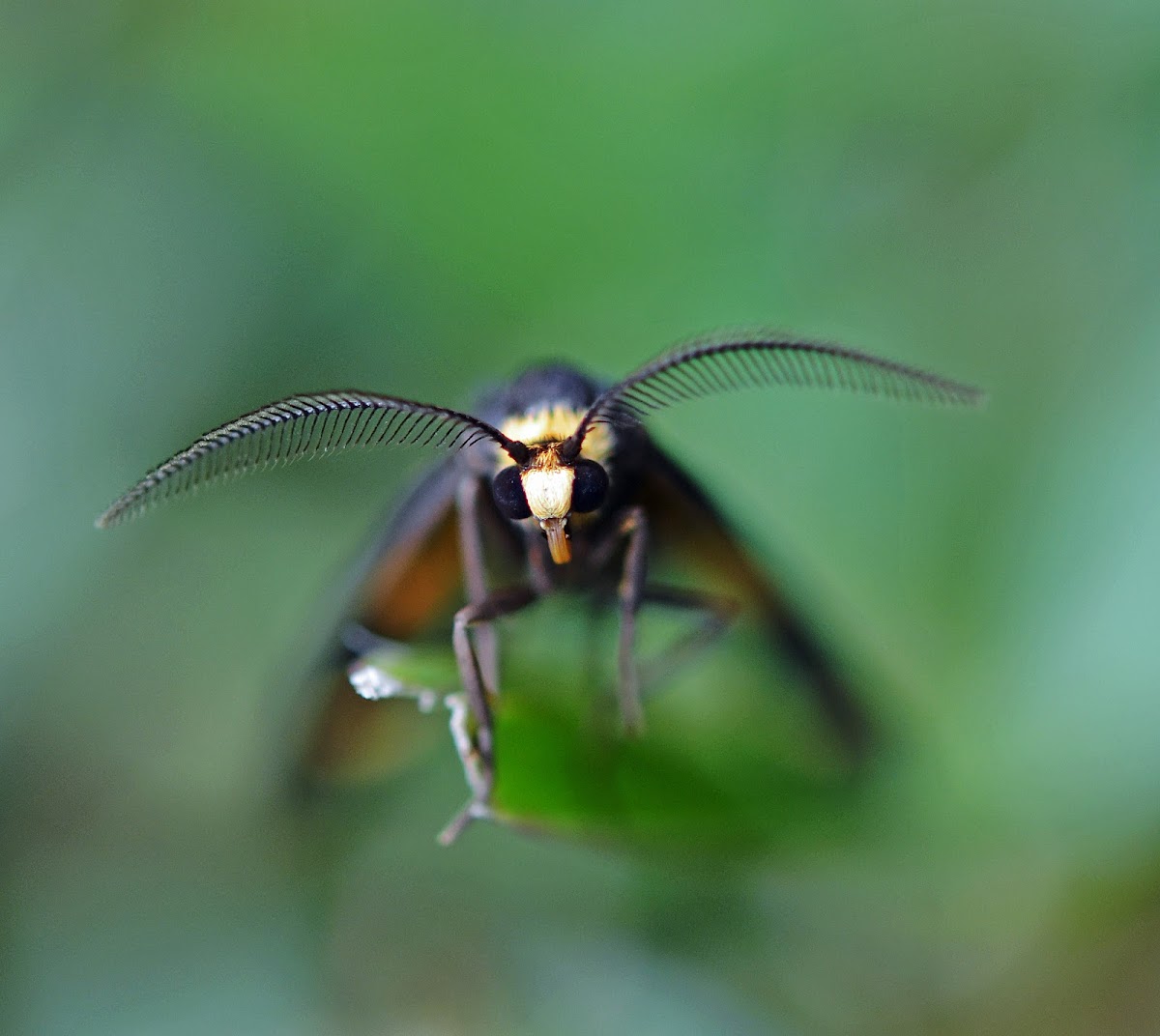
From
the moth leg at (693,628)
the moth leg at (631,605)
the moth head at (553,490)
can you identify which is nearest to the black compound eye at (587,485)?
the moth head at (553,490)

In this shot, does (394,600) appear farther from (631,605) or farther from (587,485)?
(587,485)

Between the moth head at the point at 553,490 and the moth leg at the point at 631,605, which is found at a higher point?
the moth head at the point at 553,490

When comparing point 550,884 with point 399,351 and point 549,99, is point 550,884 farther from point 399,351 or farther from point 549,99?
point 549,99

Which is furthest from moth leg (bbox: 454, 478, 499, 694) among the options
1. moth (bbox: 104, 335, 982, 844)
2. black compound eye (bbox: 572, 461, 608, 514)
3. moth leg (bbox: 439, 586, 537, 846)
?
black compound eye (bbox: 572, 461, 608, 514)

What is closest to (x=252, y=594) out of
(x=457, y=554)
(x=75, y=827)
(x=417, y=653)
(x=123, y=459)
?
(x=123, y=459)

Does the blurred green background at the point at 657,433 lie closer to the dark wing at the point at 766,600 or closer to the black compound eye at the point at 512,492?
the dark wing at the point at 766,600

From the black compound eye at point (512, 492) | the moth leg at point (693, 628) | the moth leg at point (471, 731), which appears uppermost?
the black compound eye at point (512, 492)

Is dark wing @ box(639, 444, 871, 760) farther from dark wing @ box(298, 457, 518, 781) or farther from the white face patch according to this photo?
the white face patch

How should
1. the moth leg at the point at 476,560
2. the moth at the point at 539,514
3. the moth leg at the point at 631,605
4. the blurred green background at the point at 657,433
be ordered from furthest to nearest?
1. the blurred green background at the point at 657,433
2. the moth leg at the point at 476,560
3. the moth leg at the point at 631,605
4. the moth at the point at 539,514
